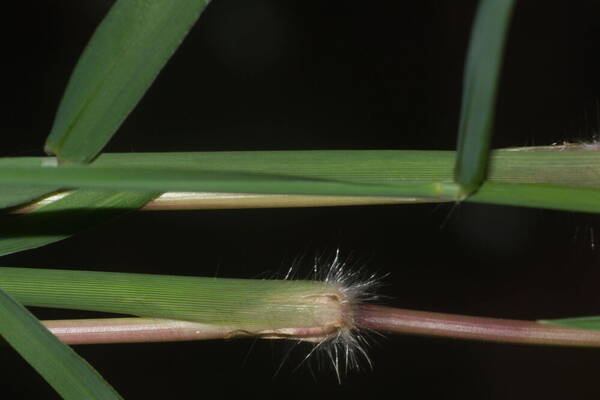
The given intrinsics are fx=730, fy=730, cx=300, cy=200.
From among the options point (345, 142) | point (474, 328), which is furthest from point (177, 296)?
point (345, 142)

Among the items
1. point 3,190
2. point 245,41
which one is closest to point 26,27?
point 245,41

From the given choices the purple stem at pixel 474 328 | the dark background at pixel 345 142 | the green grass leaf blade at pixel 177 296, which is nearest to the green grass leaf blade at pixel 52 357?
the green grass leaf blade at pixel 177 296

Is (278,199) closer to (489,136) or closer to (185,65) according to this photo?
(489,136)

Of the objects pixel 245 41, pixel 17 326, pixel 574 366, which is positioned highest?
pixel 245 41

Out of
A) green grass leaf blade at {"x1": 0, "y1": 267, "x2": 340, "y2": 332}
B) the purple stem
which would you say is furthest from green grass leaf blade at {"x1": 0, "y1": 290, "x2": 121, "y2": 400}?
the purple stem

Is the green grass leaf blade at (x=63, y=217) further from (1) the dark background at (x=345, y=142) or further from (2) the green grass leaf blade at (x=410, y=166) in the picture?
(1) the dark background at (x=345, y=142)
